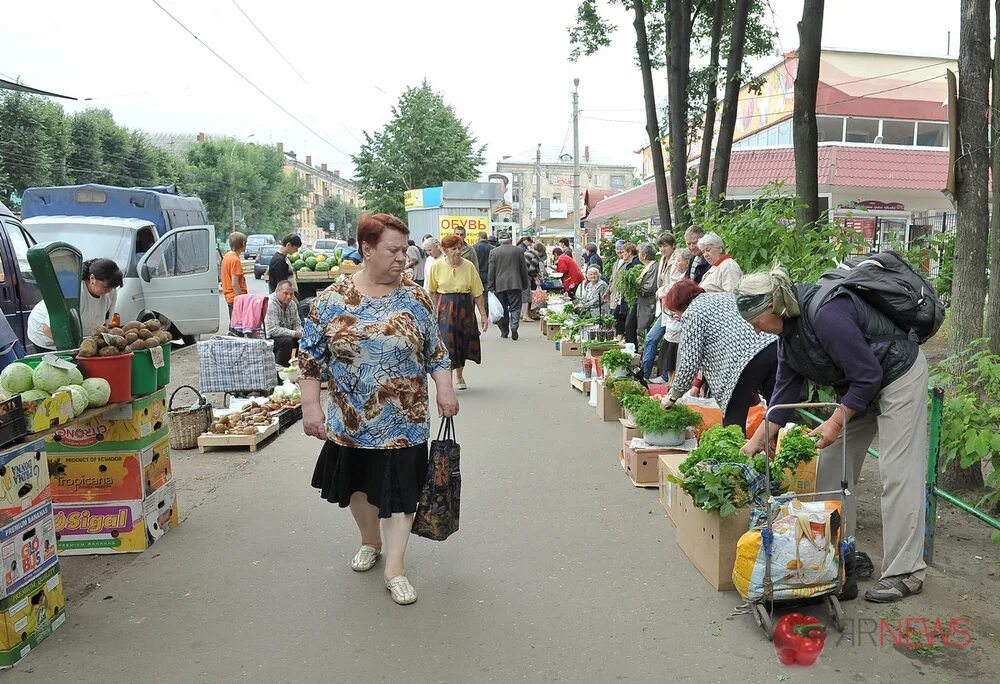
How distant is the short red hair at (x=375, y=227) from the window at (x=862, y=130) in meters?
27.6

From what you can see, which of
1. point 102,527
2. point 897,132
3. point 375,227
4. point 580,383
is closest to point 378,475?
point 375,227

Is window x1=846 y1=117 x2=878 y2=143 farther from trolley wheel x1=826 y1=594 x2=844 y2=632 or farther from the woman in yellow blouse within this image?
trolley wheel x1=826 y1=594 x2=844 y2=632

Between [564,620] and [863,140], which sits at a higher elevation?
[863,140]

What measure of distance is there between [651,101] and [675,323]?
8.18 m

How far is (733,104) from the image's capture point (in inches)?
488

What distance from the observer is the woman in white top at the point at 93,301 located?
6.36 meters

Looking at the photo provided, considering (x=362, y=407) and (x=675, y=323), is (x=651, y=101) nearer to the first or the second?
(x=675, y=323)

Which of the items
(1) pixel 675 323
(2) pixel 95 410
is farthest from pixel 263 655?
(1) pixel 675 323

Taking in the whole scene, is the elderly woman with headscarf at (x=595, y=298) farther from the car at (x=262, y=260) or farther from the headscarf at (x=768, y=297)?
the car at (x=262, y=260)

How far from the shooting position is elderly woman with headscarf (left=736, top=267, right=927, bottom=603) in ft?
12.4

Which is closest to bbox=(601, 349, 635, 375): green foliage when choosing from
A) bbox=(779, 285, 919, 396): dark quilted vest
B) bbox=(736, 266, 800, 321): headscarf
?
bbox=(779, 285, 919, 396): dark quilted vest

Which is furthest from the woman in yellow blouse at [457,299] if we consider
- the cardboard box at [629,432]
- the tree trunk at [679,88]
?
the tree trunk at [679,88]

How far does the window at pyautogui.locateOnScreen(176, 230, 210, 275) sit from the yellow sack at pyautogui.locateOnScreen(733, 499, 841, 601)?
11.8 m

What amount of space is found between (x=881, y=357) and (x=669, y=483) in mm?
1878
